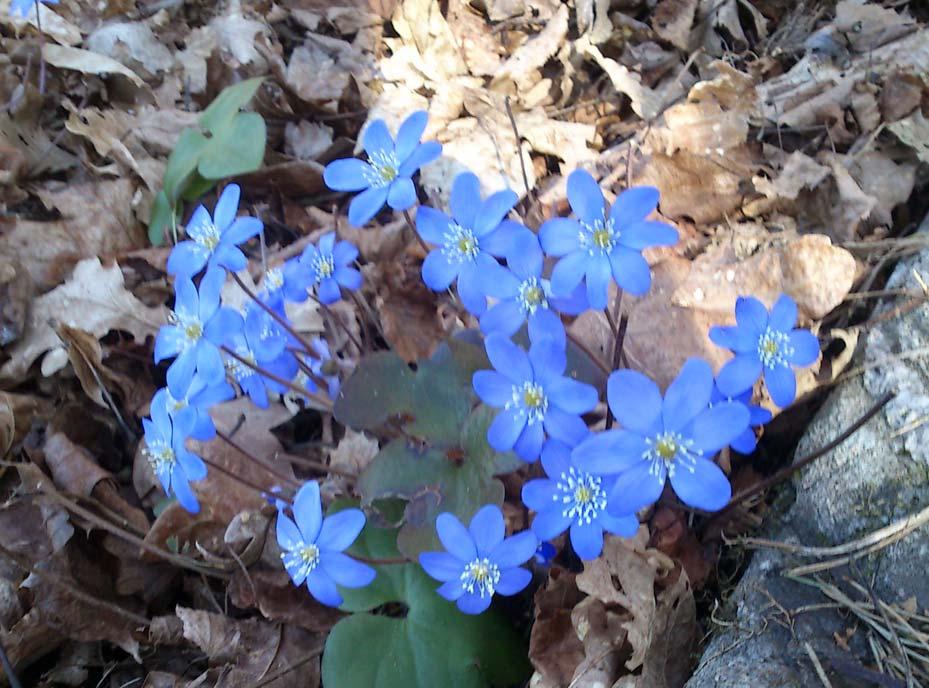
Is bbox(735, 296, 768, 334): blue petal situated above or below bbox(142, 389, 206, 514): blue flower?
above

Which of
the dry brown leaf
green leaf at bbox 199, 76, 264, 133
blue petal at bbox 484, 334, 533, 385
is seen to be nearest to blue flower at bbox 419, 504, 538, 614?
blue petal at bbox 484, 334, 533, 385

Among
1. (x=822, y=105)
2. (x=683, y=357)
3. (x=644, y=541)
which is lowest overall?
(x=644, y=541)

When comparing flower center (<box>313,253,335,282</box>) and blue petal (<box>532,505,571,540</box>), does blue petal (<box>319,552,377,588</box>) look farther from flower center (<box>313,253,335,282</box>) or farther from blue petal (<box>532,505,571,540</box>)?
flower center (<box>313,253,335,282</box>)

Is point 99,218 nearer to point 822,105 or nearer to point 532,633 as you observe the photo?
point 532,633

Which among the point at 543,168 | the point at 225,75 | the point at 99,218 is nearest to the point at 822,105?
the point at 543,168

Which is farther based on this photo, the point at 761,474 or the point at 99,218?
the point at 99,218

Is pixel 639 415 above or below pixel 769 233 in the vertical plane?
above

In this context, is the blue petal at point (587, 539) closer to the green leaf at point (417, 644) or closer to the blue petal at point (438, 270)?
the green leaf at point (417, 644)

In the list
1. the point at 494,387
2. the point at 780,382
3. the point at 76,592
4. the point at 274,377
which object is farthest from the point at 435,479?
the point at 76,592
